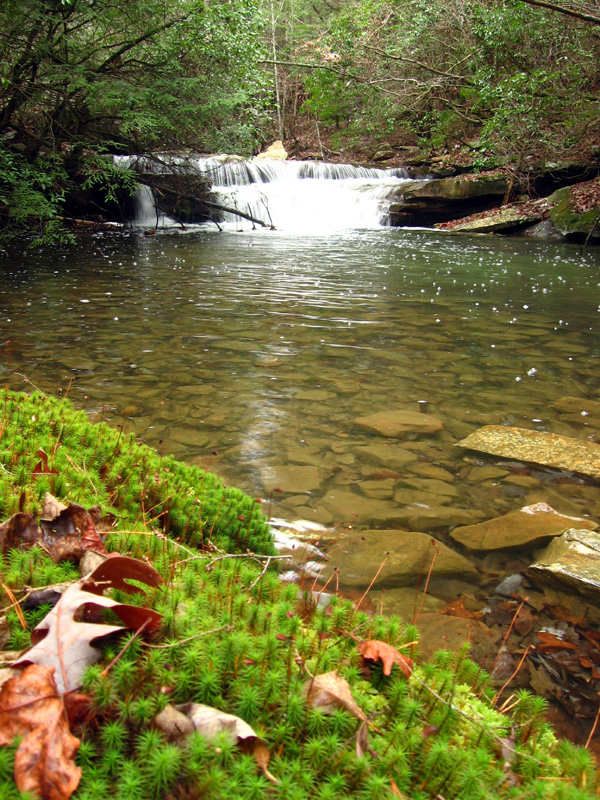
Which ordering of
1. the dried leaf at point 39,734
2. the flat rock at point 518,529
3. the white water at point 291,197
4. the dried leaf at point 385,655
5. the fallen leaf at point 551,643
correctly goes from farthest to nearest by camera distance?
the white water at point 291,197 → the flat rock at point 518,529 → the fallen leaf at point 551,643 → the dried leaf at point 385,655 → the dried leaf at point 39,734

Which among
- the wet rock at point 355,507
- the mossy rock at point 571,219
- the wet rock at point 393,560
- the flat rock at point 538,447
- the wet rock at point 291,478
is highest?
the mossy rock at point 571,219

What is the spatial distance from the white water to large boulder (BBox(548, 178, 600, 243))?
23.6ft

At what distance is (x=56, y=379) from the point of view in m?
6.43

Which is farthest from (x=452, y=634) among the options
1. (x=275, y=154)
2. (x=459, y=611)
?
(x=275, y=154)

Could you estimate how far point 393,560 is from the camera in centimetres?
359

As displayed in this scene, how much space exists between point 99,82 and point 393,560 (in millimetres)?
15456

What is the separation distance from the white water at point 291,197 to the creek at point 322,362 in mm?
9457

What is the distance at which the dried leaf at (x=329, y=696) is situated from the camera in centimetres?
165

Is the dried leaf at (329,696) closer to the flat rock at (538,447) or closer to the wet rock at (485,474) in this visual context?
the wet rock at (485,474)

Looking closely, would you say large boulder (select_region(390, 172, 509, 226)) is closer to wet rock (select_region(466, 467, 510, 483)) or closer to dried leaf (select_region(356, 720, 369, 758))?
wet rock (select_region(466, 467, 510, 483))

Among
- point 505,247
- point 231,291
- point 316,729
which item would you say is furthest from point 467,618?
point 505,247

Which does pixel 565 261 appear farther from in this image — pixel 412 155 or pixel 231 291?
pixel 412 155

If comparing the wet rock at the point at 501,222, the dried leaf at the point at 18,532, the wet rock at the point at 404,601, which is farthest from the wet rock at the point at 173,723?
the wet rock at the point at 501,222

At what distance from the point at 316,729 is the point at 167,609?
58 cm
